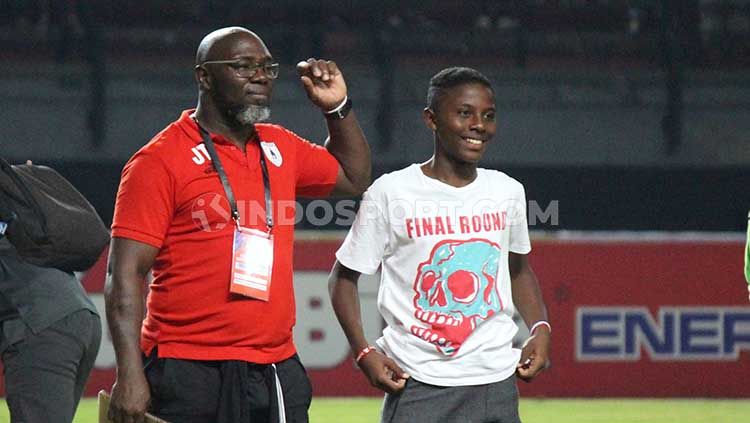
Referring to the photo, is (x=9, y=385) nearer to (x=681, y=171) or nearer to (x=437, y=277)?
(x=437, y=277)

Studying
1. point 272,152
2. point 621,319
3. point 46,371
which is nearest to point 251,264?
point 272,152

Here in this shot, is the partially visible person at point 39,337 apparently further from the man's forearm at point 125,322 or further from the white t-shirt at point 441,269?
the white t-shirt at point 441,269

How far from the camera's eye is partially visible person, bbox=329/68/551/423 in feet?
A: 13.4

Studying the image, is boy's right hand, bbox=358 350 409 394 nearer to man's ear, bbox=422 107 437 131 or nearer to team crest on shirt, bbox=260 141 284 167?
team crest on shirt, bbox=260 141 284 167

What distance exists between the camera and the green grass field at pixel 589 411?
871 cm

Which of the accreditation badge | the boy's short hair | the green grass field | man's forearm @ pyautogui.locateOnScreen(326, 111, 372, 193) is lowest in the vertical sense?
the green grass field

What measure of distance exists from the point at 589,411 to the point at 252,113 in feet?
19.6

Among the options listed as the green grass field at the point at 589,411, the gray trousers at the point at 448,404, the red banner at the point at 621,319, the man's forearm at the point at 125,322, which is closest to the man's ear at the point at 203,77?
the man's forearm at the point at 125,322

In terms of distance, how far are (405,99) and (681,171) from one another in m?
3.05

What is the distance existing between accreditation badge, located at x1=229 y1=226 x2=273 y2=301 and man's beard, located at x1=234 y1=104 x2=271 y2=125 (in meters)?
0.34

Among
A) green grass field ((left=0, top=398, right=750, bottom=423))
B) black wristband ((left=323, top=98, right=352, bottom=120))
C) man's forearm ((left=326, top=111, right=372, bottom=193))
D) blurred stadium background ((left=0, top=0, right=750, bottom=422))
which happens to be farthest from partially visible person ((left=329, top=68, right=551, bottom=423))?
blurred stadium background ((left=0, top=0, right=750, bottom=422))

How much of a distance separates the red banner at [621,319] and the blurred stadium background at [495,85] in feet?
3.18

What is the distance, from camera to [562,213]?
1258 centimetres

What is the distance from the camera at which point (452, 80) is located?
14.1ft
